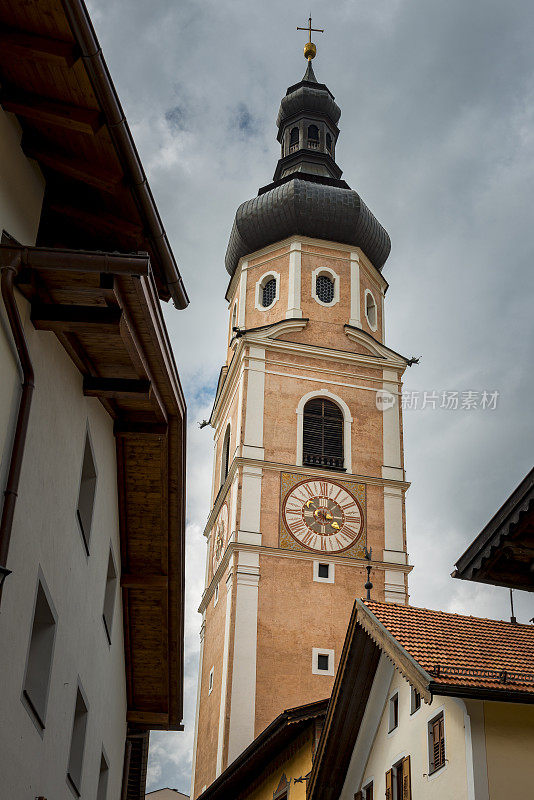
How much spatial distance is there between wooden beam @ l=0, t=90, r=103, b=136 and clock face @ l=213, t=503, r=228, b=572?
27565 millimetres

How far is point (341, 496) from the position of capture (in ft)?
114

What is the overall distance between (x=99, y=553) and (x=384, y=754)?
535 cm

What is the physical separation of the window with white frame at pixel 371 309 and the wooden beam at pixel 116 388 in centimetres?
3074

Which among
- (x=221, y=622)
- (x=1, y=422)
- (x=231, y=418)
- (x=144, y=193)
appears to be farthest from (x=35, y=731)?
(x=231, y=418)

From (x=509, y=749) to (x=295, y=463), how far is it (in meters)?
23.2

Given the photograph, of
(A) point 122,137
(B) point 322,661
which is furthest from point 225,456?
(A) point 122,137

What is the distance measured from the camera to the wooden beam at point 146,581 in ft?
46.4

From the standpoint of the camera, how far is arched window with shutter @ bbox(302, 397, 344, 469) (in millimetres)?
35781

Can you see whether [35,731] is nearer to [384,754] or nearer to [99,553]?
[99,553]

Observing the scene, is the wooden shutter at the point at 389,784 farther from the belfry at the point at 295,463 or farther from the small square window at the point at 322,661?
the small square window at the point at 322,661

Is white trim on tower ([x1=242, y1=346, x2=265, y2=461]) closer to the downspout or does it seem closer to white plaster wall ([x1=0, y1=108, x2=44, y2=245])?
white plaster wall ([x1=0, y1=108, x2=44, y2=245])

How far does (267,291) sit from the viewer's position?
41094mm

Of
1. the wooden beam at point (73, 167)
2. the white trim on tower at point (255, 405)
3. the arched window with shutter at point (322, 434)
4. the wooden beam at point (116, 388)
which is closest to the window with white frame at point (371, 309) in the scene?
the arched window with shutter at point (322, 434)

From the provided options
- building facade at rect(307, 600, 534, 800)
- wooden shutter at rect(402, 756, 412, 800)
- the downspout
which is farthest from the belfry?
the downspout
